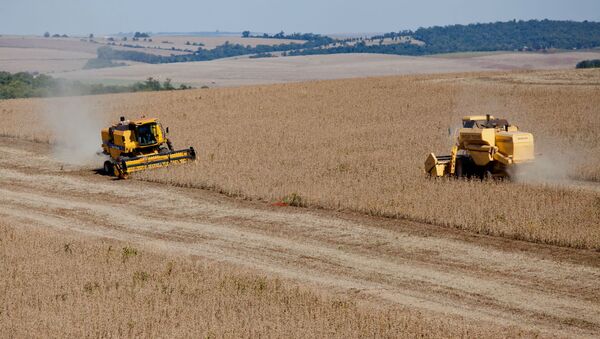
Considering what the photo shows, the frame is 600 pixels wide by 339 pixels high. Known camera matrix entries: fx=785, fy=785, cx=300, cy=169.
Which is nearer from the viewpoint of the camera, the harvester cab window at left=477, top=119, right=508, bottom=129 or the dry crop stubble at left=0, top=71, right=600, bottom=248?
the dry crop stubble at left=0, top=71, right=600, bottom=248

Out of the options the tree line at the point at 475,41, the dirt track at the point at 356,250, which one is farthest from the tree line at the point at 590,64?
the dirt track at the point at 356,250

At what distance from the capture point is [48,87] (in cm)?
7519

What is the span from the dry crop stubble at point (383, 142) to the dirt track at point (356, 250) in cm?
82

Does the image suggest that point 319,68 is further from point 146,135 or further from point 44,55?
point 146,135

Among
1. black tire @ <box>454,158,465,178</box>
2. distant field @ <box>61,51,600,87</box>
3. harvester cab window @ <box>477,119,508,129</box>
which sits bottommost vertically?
distant field @ <box>61,51,600,87</box>

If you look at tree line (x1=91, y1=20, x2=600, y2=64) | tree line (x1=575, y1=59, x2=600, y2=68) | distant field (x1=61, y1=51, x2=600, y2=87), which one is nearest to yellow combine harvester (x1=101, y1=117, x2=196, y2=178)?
distant field (x1=61, y1=51, x2=600, y2=87)

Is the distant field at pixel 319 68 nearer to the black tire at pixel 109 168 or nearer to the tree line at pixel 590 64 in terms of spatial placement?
the tree line at pixel 590 64

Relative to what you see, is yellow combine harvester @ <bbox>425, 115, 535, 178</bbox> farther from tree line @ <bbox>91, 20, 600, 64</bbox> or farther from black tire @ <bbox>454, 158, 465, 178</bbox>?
tree line @ <bbox>91, 20, 600, 64</bbox>

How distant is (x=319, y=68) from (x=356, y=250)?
98.7 meters

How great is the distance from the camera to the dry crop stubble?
19.3m

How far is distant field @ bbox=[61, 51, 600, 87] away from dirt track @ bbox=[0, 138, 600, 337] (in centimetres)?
5454

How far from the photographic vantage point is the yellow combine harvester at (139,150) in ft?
91.9

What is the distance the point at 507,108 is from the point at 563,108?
9.98ft

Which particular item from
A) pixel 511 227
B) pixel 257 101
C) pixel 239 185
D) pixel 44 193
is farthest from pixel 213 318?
pixel 257 101
